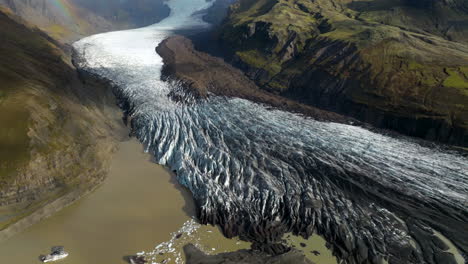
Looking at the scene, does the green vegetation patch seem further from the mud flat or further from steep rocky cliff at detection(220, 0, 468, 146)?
the mud flat

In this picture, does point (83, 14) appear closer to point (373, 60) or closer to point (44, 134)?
point (44, 134)

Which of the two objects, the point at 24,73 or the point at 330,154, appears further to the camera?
the point at 24,73

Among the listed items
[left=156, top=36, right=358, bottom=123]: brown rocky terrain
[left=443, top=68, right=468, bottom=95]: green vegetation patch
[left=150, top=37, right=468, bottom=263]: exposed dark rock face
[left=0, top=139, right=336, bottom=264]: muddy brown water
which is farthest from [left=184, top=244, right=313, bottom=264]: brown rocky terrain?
→ [left=443, top=68, right=468, bottom=95]: green vegetation patch

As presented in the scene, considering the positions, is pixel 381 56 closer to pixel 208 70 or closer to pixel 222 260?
pixel 208 70

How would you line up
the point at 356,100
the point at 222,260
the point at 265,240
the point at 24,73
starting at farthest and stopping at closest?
the point at 356,100, the point at 24,73, the point at 265,240, the point at 222,260

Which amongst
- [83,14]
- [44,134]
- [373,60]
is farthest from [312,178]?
[83,14]

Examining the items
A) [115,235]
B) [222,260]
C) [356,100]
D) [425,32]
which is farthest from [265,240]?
[425,32]
